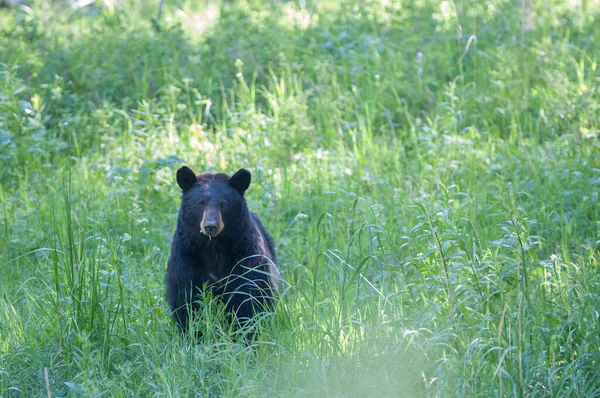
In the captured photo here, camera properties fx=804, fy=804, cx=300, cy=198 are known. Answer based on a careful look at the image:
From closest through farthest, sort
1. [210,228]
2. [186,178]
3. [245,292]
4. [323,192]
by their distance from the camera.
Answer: [210,228] → [245,292] → [186,178] → [323,192]

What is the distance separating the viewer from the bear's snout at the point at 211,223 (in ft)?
15.0

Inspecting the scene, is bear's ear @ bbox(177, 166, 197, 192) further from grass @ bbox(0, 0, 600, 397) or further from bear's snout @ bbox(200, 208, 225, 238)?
grass @ bbox(0, 0, 600, 397)

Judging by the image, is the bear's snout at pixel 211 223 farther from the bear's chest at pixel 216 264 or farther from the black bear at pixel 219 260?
the bear's chest at pixel 216 264

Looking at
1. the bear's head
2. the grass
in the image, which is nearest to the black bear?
the bear's head

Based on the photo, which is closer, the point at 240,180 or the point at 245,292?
the point at 245,292

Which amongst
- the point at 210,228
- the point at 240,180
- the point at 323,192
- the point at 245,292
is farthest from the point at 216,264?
the point at 323,192

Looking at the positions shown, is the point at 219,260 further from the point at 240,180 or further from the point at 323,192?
the point at 323,192

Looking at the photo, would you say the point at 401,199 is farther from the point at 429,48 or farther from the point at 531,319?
the point at 429,48

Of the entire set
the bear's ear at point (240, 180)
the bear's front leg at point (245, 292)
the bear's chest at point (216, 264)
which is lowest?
→ the bear's front leg at point (245, 292)

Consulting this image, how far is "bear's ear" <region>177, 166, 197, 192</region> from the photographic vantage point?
4911 mm

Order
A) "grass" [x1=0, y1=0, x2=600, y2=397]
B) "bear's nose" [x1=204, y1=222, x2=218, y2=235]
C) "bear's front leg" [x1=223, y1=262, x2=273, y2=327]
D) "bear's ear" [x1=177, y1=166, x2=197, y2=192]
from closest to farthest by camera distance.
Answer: "grass" [x1=0, y1=0, x2=600, y2=397] → "bear's nose" [x1=204, y1=222, x2=218, y2=235] → "bear's front leg" [x1=223, y1=262, x2=273, y2=327] → "bear's ear" [x1=177, y1=166, x2=197, y2=192]

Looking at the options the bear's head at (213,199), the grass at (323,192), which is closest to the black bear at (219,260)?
the bear's head at (213,199)

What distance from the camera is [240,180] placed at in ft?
16.4

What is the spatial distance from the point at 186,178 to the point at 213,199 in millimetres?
264
